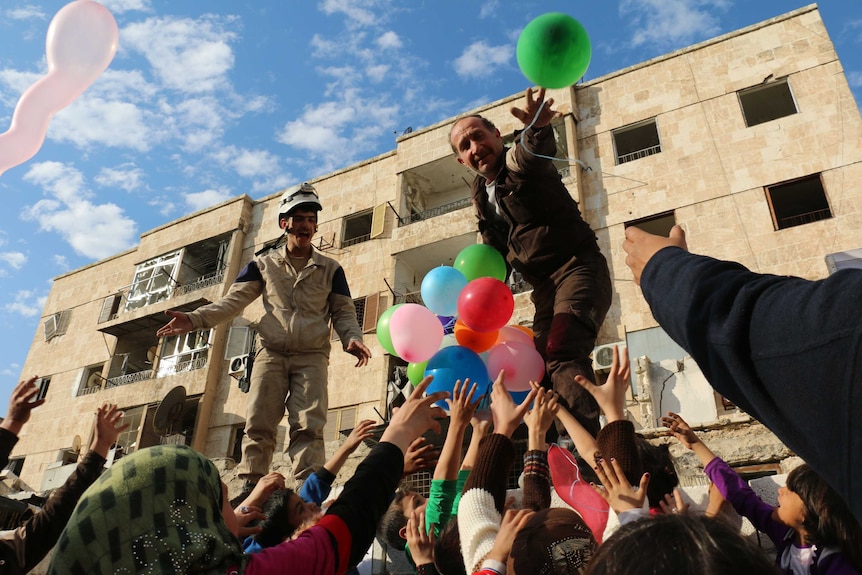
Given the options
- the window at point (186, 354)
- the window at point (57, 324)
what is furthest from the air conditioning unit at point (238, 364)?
the window at point (57, 324)

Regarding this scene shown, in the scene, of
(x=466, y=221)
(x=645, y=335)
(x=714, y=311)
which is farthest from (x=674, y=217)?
(x=714, y=311)

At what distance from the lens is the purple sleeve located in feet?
8.63

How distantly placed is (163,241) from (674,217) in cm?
1746

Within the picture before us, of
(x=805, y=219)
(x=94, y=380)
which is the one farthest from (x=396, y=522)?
(x=94, y=380)

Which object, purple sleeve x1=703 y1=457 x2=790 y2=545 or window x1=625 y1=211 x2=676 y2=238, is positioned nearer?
purple sleeve x1=703 y1=457 x2=790 y2=545

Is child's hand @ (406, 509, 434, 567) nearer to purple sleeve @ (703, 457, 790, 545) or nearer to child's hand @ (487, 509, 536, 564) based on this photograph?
child's hand @ (487, 509, 536, 564)

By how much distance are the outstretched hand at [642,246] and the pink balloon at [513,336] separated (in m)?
2.48

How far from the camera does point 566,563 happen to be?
5.58 ft

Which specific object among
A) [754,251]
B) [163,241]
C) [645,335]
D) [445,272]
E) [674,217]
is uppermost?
[163,241]

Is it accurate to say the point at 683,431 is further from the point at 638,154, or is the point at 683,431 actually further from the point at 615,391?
the point at 638,154

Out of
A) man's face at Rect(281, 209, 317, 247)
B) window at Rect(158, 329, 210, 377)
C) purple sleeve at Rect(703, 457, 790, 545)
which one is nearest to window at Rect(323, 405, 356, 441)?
window at Rect(158, 329, 210, 377)

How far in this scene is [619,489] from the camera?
2.03 m

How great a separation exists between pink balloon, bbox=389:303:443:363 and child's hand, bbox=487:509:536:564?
76.8 inches

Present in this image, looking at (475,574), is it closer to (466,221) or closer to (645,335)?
(645,335)
